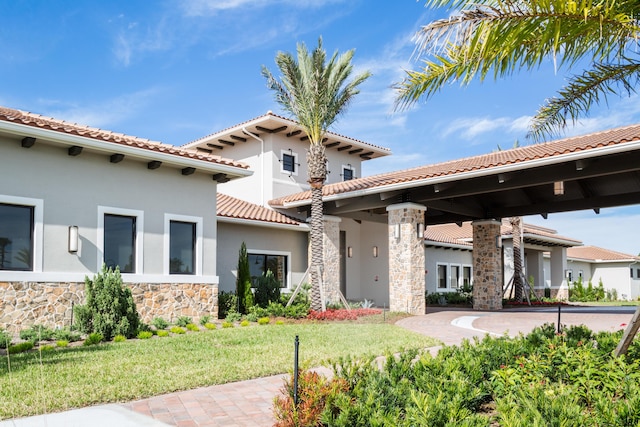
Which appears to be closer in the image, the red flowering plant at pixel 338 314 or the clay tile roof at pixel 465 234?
the red flowering plant at pixel 338 314

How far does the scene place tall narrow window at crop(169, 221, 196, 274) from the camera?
14875 millimetres

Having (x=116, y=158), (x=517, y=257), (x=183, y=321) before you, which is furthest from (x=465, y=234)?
(x=116, y=158)

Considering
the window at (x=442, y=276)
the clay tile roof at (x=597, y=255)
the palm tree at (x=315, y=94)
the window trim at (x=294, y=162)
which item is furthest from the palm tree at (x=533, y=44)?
Answer: the clay tile roof at (x=597, y=255)

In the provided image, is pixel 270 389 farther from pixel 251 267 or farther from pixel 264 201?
pixel 264 201

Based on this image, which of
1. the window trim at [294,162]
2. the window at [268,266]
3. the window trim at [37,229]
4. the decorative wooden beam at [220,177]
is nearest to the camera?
the window trim at [37,229]

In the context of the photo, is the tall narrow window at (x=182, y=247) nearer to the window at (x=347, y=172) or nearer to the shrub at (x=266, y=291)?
the shrub at (x=266, y=291)

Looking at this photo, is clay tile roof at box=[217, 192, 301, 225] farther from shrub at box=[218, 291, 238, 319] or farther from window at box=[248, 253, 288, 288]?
shrub at box=[218, 291, 238, 319]

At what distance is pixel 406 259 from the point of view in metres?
17.3

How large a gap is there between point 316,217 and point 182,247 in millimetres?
4318

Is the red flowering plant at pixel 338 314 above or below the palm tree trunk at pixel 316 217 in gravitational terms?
below

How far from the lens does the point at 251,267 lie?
18969mm

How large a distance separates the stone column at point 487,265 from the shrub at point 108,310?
1392 cm

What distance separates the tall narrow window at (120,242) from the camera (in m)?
13.6

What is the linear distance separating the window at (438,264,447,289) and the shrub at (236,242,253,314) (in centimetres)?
1327
